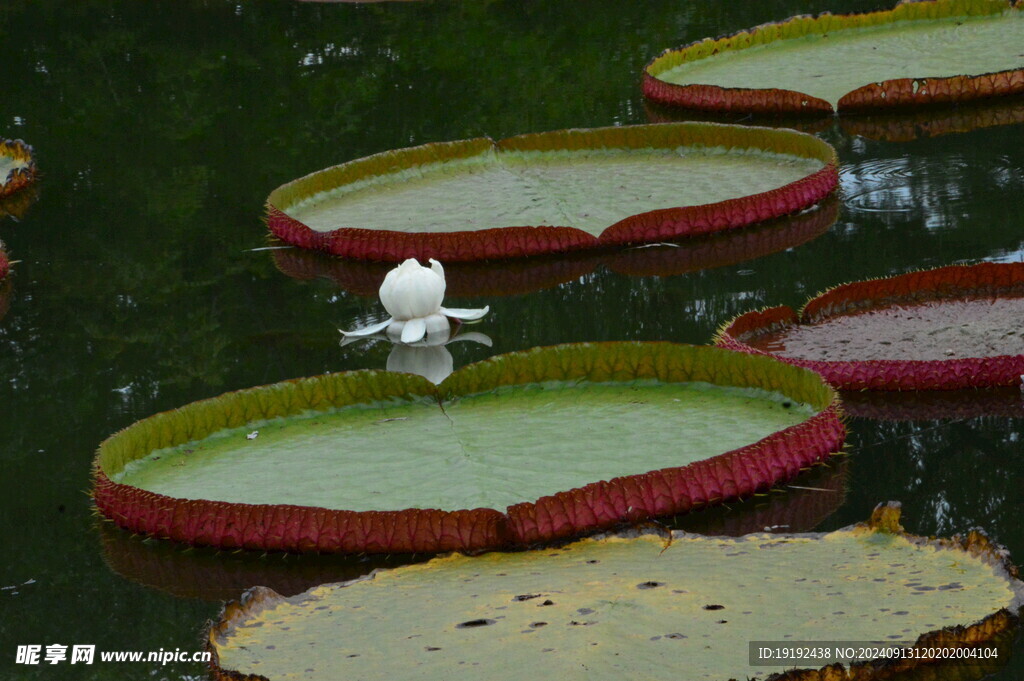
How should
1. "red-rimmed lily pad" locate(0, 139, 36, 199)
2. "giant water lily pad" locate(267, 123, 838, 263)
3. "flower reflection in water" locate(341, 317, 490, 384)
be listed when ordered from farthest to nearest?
"red-rimmed lily pad" locate(0, 139, 36, 199), "giant water lily pad" locate(267, 123, 838, 263), "flower reflection in water" locate(341, 317, 490, 384)

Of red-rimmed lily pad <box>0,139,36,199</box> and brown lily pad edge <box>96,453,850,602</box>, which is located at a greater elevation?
red-rimmed lily pad <box>0,139,36,199</box>

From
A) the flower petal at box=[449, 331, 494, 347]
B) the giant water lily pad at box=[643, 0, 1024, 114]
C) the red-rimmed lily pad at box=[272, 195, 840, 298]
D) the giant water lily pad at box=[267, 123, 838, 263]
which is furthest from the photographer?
the giant water lily pad at box=[643, 0, 1024, 114]

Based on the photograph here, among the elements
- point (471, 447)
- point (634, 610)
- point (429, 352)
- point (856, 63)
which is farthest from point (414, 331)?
point (856, 63)

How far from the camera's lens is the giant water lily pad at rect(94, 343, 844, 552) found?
2.25 m

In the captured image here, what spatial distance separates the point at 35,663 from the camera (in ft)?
6.82

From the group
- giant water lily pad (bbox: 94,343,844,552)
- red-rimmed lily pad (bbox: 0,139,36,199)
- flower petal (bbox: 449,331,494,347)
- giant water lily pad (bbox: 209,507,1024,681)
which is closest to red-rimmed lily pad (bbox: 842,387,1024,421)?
giant water lily pad (bbox: 94,343,844,552)

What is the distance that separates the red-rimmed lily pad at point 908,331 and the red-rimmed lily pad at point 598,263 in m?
0.63

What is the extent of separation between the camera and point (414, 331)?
10.4 feet

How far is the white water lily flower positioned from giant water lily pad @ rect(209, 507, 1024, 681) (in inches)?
42.9

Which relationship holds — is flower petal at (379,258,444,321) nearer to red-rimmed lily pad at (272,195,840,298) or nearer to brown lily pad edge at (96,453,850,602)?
red-rimmed lily pad at (272,195,840,298)

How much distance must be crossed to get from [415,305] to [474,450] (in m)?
0.74

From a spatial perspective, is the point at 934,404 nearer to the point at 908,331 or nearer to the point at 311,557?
the point at 908,331

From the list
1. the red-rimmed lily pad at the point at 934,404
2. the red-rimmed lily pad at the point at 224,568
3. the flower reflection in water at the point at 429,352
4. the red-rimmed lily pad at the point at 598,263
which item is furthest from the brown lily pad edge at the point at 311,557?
the red-rimmed lily pad at the point at 598,263

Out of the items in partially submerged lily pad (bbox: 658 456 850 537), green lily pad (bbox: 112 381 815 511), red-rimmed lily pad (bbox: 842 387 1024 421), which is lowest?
partially submerged lily pad (bbox: 658 456 850 537)
